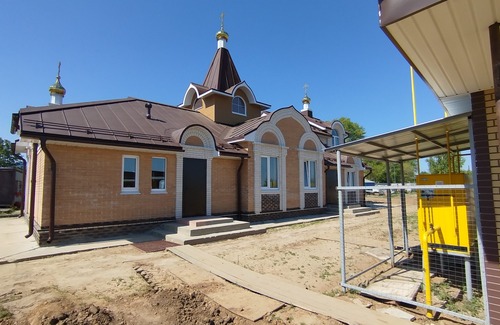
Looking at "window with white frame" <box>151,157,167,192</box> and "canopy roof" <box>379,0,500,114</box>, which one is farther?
"window with white frame" <box>151,157,167,192</box>

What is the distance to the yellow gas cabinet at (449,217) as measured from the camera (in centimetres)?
514

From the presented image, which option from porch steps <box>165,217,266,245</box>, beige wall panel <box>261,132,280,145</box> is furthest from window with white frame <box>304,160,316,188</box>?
porch steps <box>165,217,266,245</box>

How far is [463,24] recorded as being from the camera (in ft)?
8.96

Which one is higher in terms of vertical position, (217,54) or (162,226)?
(217,54)

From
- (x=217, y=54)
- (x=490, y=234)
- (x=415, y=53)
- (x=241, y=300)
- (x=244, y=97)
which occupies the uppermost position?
(x=217, y=54)

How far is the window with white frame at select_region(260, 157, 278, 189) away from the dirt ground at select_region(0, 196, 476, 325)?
17.3ft

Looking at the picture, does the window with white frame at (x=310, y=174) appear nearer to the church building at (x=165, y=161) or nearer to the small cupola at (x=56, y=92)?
the church building at (x=165, y=161)

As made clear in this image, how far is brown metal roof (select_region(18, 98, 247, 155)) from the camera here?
8602 mm

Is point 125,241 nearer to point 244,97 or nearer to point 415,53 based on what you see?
point 415,53

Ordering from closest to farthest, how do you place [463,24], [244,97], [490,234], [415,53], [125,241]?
[463,24]
[415,53]
[490,234]
[125,241]
[244,97]

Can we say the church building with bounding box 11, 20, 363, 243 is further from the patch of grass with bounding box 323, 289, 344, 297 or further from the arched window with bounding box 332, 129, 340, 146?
the patch of grass with bounding box 323, 289, 344, 297

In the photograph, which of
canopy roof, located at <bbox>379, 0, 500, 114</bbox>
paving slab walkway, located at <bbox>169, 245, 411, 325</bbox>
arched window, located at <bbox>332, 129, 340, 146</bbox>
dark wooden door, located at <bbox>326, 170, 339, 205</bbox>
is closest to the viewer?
canopy roof, located at <bbox>379, 0, 500, 114</bbox>

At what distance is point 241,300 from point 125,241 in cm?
578

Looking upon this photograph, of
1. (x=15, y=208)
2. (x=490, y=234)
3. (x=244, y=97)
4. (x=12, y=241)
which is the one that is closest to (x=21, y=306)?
(x=12, y=241)
